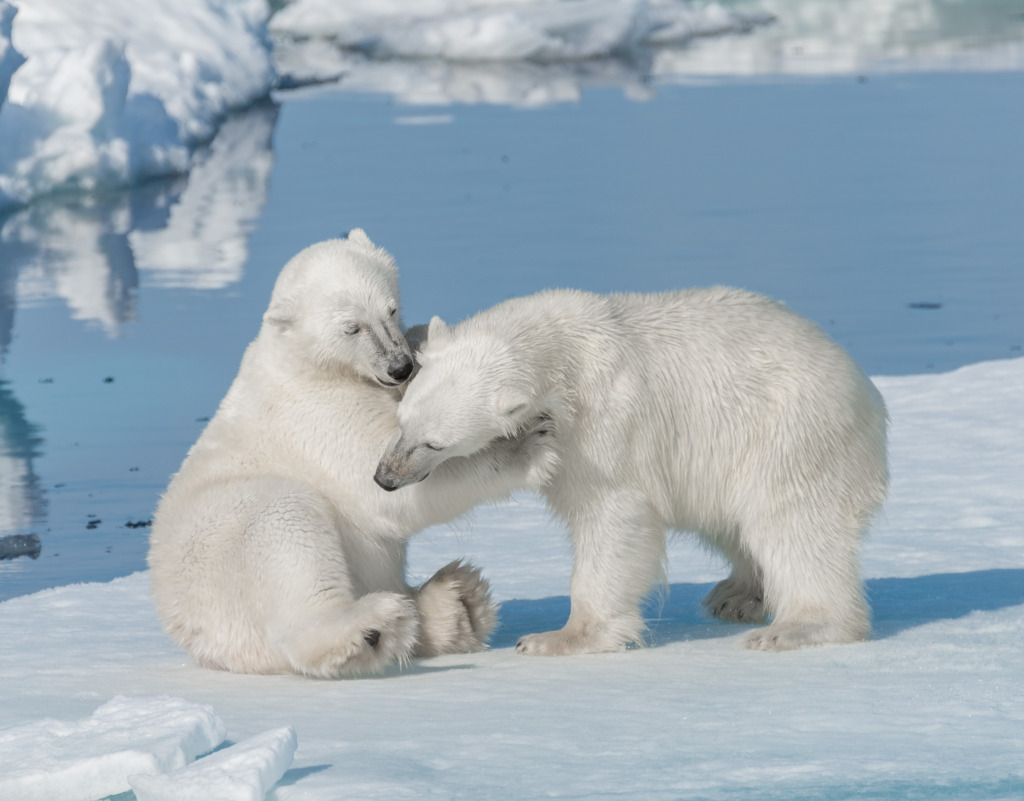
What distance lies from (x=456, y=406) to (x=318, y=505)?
1.59ft

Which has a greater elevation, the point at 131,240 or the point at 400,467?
the point at 400,467

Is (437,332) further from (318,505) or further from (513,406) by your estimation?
(318,505)

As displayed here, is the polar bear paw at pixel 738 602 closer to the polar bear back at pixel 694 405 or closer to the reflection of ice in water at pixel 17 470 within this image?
the polar bear back at pixel 694 405

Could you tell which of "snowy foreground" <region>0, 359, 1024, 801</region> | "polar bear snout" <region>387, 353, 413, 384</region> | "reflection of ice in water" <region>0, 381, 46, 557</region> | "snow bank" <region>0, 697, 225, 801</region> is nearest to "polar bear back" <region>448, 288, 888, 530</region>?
"polar bear snout" <region>387, 353, 413, 384</region>

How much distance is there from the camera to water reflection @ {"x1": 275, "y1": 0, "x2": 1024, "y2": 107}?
2511cm

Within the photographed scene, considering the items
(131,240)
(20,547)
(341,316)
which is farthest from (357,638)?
(131,240)

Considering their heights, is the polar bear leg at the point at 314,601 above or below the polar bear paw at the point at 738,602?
above

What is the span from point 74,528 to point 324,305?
2.91 m

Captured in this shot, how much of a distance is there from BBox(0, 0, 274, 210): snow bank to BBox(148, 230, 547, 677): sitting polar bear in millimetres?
9687

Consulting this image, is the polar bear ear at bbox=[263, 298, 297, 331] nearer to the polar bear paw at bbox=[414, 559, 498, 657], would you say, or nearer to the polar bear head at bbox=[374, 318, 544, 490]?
the polar bear head at bbox=[374, 318, 544, 490]

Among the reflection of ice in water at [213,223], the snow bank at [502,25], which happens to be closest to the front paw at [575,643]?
the reflection of ice in water at [213,223]

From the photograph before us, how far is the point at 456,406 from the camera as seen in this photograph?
12.7ft

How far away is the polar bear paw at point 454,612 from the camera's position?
4.18 metres

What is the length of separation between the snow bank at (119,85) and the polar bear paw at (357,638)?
1036 cm
